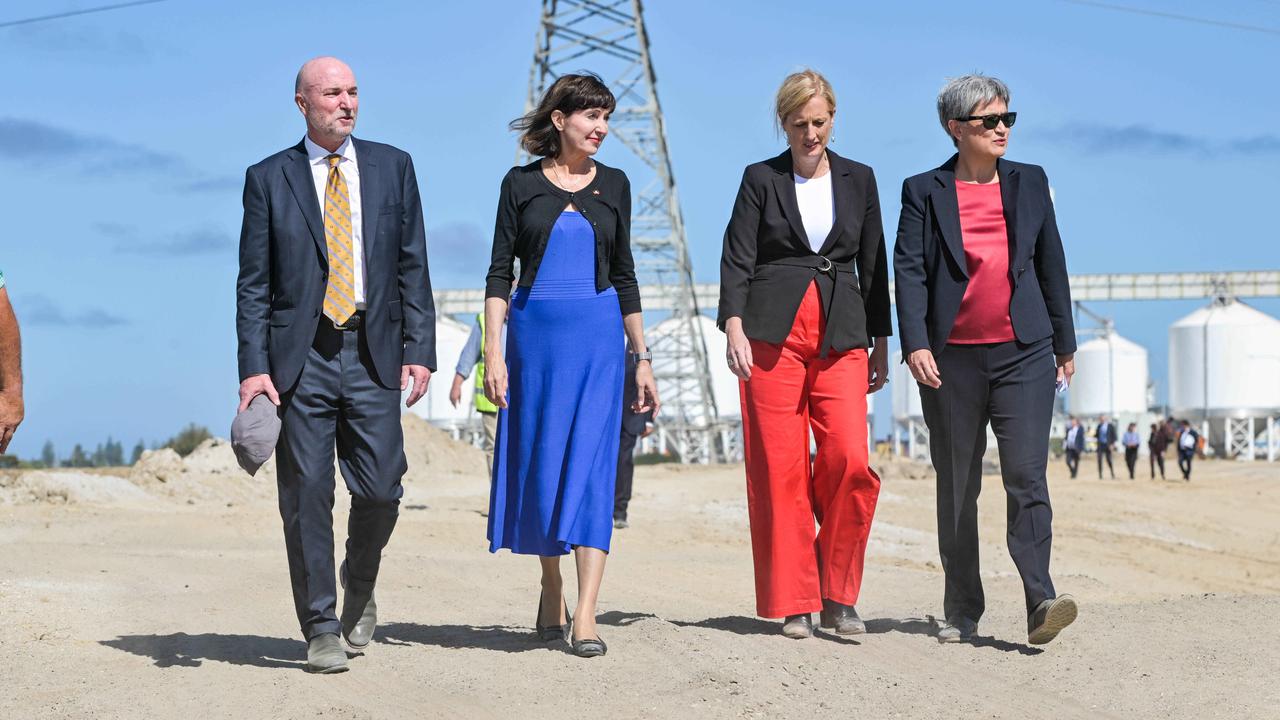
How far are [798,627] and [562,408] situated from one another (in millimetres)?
1281

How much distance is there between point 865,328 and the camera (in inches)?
233

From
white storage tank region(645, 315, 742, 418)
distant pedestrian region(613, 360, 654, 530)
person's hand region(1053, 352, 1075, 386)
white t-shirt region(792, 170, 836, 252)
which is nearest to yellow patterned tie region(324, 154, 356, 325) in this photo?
white t-shirt region(792, 170, 836, 252)

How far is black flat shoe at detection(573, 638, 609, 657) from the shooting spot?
214 inches

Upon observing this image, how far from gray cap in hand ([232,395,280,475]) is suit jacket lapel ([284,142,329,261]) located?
57 centimetres

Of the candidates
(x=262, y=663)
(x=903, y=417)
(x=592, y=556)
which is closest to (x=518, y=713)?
(x=592, y=556)

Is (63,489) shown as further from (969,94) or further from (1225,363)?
(1225,363)

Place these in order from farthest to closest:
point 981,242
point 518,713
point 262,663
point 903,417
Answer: point 903,417 < point 981,242 < point 262,663 < point 518,713

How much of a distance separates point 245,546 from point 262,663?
5.64 m

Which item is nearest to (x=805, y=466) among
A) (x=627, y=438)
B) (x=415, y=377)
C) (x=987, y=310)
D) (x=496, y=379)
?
(x=987, y=310)

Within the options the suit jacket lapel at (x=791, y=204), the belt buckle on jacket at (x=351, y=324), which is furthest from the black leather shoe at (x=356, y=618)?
the suit jacket lapel at (x=791, y=204)

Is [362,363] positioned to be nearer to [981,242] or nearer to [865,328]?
[865,328]

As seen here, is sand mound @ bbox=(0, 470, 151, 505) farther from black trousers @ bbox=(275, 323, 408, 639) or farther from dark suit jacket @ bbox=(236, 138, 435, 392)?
dark suit jacket @ bbox=(236, 138, 435, 392)

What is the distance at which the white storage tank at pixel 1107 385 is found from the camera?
2569 inches

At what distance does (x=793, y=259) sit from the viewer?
594 cm
